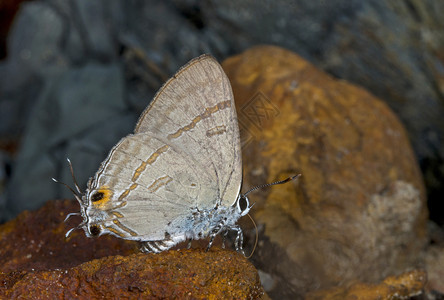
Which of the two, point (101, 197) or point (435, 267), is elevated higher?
point (101, 197)

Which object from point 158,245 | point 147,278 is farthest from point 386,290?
point 147,278

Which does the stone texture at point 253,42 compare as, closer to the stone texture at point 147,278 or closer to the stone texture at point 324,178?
the stone texture at point 324,178

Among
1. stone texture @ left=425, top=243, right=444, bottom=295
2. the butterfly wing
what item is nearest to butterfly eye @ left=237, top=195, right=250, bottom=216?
the butterfly wing

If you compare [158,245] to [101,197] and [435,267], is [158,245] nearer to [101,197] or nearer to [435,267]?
[101,197]

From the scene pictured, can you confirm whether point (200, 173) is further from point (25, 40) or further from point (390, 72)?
point (25, 40)

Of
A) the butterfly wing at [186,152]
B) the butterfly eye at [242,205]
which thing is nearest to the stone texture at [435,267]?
the butterfly eye at [242,205]

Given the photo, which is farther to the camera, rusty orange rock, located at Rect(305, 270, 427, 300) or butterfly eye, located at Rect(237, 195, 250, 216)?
rusty orange rock, located at Rect(305, 270, 427, 300)

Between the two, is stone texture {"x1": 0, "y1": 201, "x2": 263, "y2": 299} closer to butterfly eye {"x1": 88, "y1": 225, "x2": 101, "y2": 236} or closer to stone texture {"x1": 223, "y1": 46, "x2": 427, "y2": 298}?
butterfly eye {"x1": 88, "y1": 225, "x2": 101, "y2": 236}
